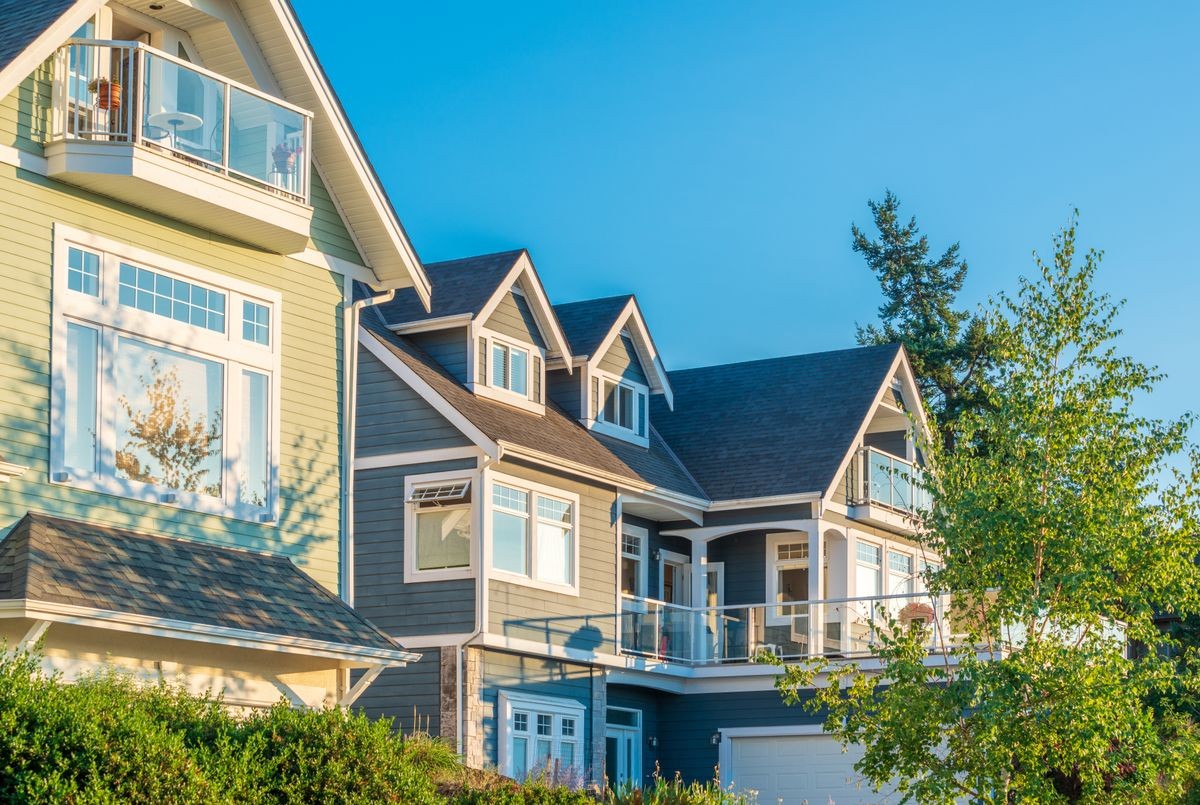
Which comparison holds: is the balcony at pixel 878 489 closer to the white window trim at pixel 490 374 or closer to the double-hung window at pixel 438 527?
the white window trim at pixel 490 374

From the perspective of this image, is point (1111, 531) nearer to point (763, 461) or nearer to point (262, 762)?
point (262, 762)

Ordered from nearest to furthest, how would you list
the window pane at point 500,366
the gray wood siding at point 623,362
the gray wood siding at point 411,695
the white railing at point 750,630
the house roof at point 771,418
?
the gray wood siding at point 411,695 < the window pane at point 500,366 < the white railing at point 750,630 < the gray wood siding at point 623,362 < the house roof at point 771,418

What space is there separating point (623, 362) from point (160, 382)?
49.7ft

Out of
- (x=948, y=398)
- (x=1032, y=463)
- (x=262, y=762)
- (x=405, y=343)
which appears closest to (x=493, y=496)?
(x=405, y=343)

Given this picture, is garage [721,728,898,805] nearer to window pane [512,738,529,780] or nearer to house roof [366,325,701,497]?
house roof [366,325,701,497]

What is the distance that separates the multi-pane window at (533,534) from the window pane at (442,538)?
1.53 feet

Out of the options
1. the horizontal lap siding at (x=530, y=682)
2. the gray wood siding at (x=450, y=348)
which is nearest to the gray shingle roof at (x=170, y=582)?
the horizontal lap siding at (x=530, y=682)

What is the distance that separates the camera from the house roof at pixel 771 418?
3256 centimetres

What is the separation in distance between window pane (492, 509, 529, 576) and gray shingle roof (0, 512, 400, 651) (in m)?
7.51

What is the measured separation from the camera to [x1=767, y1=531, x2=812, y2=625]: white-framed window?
33.5m

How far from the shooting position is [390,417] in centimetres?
2703

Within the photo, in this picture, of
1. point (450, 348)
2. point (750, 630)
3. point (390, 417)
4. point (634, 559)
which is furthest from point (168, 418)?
point (634, 559)

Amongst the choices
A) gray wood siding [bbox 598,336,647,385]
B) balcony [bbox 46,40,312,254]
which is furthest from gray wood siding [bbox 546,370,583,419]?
balcony [bbox 46,40,312,254]

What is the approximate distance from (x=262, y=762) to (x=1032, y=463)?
376 inches
